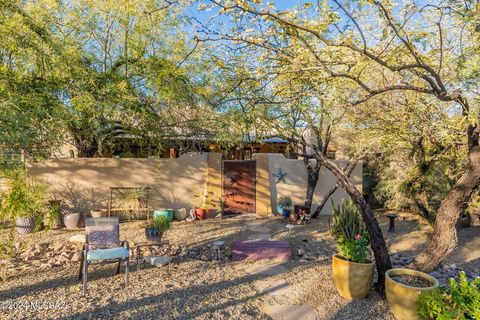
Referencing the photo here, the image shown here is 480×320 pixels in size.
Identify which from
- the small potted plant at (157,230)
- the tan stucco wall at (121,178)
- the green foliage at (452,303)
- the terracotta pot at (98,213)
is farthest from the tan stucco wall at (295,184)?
A: the green foliage at (452,303)

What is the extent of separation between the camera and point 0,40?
5805 millimetres

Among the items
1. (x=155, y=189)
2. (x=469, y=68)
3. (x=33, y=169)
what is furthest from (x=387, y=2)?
(x=33, y=169)

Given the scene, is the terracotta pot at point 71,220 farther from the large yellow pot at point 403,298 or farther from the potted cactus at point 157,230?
the large yellow pot at point 403,298

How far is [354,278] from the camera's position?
4.38m

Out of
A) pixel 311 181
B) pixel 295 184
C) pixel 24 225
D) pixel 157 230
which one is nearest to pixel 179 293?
pixel 157 230

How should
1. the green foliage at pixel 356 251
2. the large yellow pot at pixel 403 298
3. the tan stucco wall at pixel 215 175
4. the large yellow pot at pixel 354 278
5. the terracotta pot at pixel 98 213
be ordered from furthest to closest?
the tan stucco wall at pixel 215 175 → the terracotta pot at pixel 98 213 → the green foliage at pixel 356 251 → the large yellow pot at pixel 354 278 → the large yellow pot at pixel 403 298

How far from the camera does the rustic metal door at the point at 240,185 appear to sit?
1079 centimetres

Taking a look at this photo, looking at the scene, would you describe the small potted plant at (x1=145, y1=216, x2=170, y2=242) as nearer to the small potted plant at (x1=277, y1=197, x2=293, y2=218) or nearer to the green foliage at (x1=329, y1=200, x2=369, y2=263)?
the green foliage at (x1=329, y1=200, x2=369, y2=263)

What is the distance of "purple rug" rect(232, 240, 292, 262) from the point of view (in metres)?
6.17

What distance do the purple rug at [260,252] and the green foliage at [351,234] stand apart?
1145 mm

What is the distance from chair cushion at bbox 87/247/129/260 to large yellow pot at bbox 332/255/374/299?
343 cm

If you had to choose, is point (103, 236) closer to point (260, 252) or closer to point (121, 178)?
point (260, 252)

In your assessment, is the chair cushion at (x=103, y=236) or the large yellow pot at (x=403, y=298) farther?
the chair cushion at (x=103, y=236)

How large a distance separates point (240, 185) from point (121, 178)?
13.5 feet
